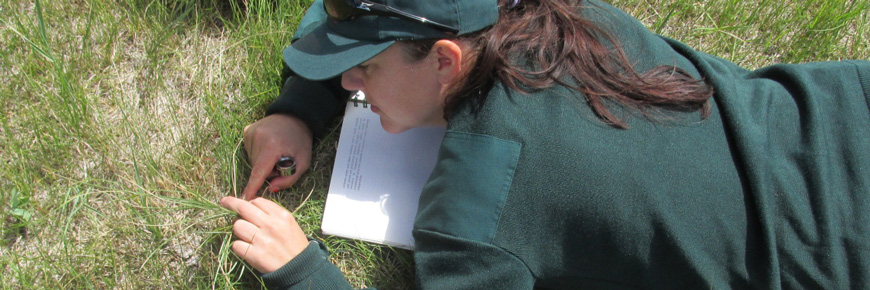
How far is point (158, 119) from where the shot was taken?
5.90 ft

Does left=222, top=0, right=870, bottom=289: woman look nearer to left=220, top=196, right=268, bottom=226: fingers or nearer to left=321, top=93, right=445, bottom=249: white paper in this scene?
left=321, top=93, right=445, bottom=249: white paper

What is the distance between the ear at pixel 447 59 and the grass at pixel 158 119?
0.60 meters

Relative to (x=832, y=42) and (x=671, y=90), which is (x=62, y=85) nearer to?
(x=671, y=90)

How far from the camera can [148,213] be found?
156 cm

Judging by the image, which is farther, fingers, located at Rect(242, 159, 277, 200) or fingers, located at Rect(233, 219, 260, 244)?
fingers, located at Rect(242, 159, 277, 200)

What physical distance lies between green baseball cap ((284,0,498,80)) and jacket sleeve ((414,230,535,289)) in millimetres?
409

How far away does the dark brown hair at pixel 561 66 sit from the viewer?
47.6 inches

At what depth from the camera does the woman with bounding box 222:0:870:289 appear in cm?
117

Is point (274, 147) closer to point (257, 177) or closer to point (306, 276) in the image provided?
point (257, 177)

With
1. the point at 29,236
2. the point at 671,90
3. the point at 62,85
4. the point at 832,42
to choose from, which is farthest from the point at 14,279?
the point at 832,42

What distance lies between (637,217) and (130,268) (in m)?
1.31

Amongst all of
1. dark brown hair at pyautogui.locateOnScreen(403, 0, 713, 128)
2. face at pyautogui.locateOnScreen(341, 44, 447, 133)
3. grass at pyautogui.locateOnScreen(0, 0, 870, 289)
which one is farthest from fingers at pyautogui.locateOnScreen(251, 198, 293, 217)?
dark brown hair at pyautogui.locateOnScreen(403, 0, 713, 128)

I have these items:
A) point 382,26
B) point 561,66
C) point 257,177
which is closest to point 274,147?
point 257,177

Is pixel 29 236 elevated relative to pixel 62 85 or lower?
lower
